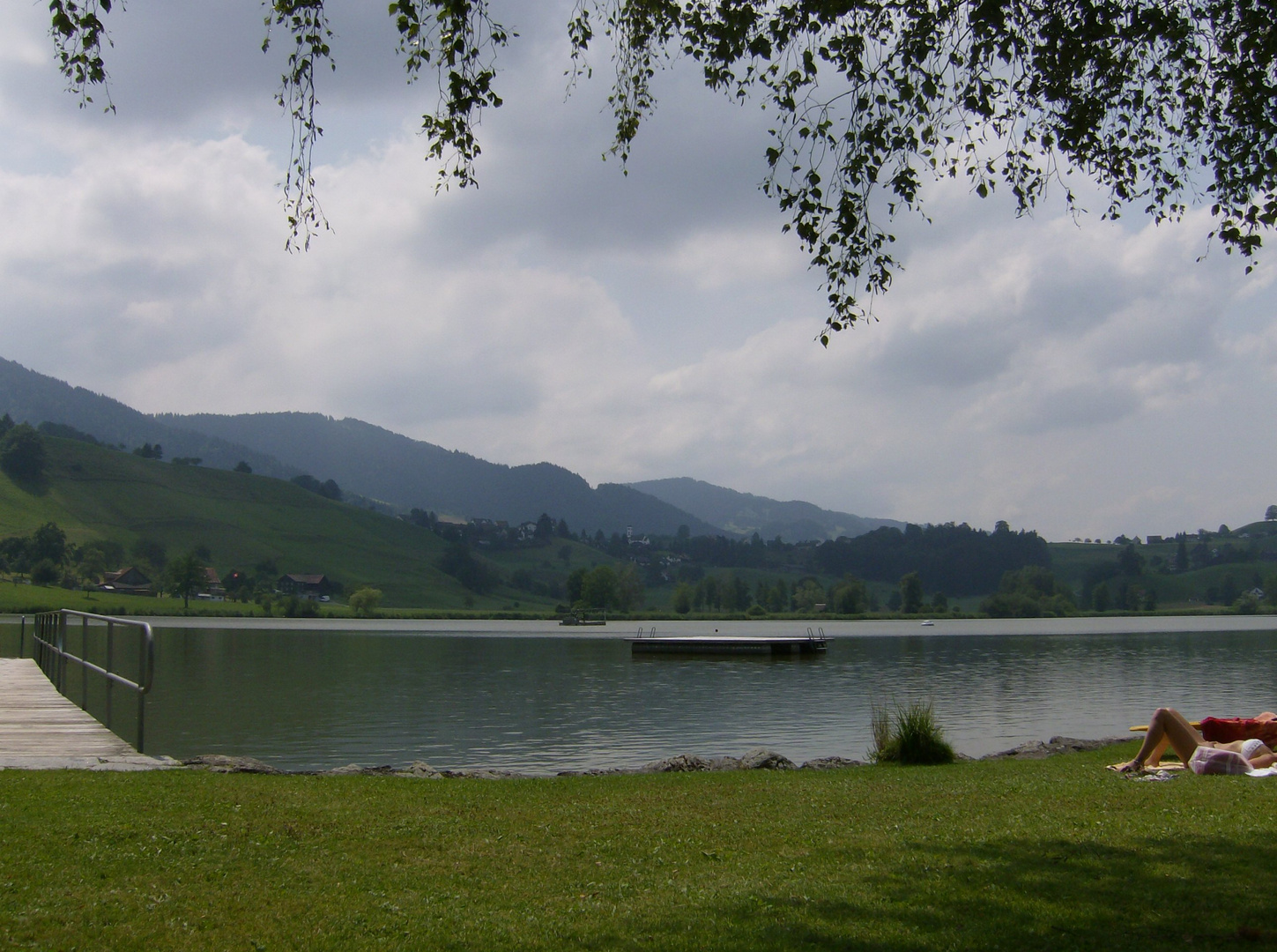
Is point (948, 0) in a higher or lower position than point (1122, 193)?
higher

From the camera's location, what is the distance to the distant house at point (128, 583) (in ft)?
531

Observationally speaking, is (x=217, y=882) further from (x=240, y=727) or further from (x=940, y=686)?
(x=940, y=686)

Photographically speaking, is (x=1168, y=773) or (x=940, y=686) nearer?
(x=1168, y=773)

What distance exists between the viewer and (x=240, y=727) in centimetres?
2653

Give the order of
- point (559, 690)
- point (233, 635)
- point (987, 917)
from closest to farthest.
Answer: point (987, 917), point (559, 690), point (233, 635)

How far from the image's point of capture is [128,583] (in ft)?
541

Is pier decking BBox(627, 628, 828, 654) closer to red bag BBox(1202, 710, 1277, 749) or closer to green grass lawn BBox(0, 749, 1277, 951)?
red bag BBox(1202, 710, 1277, 749)

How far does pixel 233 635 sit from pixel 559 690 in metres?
64.9

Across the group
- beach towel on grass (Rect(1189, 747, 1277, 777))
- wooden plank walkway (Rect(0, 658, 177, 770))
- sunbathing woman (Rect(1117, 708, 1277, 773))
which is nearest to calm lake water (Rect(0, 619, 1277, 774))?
wooden plank walkway (Rect(0, 658, 177, 770))

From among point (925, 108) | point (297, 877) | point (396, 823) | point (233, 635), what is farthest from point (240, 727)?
point (233, 635)

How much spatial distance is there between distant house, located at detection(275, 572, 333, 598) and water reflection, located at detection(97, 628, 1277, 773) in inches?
4496

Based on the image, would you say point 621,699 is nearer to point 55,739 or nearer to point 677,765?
point 677,765

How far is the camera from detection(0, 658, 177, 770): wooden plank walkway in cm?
1101

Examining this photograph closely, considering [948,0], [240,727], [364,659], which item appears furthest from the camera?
[364,659]
